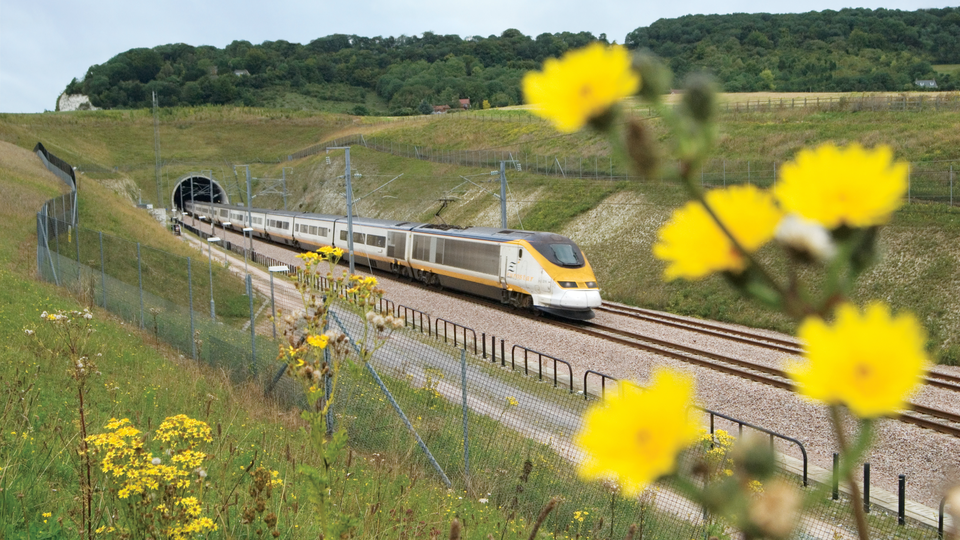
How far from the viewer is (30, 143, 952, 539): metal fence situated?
8.63 m

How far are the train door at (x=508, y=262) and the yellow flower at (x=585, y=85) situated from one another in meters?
24.1

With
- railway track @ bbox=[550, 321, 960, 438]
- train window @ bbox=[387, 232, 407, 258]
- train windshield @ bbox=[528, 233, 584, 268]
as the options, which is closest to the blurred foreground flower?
railway track @ bbox=[550, 321, 960, 438]

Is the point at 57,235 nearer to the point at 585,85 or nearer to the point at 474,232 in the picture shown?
the point at 474,232

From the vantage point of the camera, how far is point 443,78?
271 feet

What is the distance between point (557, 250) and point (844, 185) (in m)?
24.0

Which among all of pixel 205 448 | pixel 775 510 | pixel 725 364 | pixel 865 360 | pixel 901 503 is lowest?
pixel 725 364

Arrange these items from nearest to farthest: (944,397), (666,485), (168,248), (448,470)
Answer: (666,485) → (448,470) → (944,397) → (168,248)

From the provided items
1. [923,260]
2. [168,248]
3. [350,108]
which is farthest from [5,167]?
[350,108]

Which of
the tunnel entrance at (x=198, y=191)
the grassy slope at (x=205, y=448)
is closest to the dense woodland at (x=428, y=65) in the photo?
the grassy slope at (x=205, y=448)

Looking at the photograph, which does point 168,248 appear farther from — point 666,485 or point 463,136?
point 463,136

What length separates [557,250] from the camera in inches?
962

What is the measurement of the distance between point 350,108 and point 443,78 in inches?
2355

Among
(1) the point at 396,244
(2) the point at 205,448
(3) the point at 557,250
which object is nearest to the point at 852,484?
(2) the point at 205,448

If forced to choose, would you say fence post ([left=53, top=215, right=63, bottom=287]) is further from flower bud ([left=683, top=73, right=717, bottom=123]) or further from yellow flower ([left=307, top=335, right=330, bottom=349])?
flower bud ([left=683, top=73, right=717, bottom=123])
